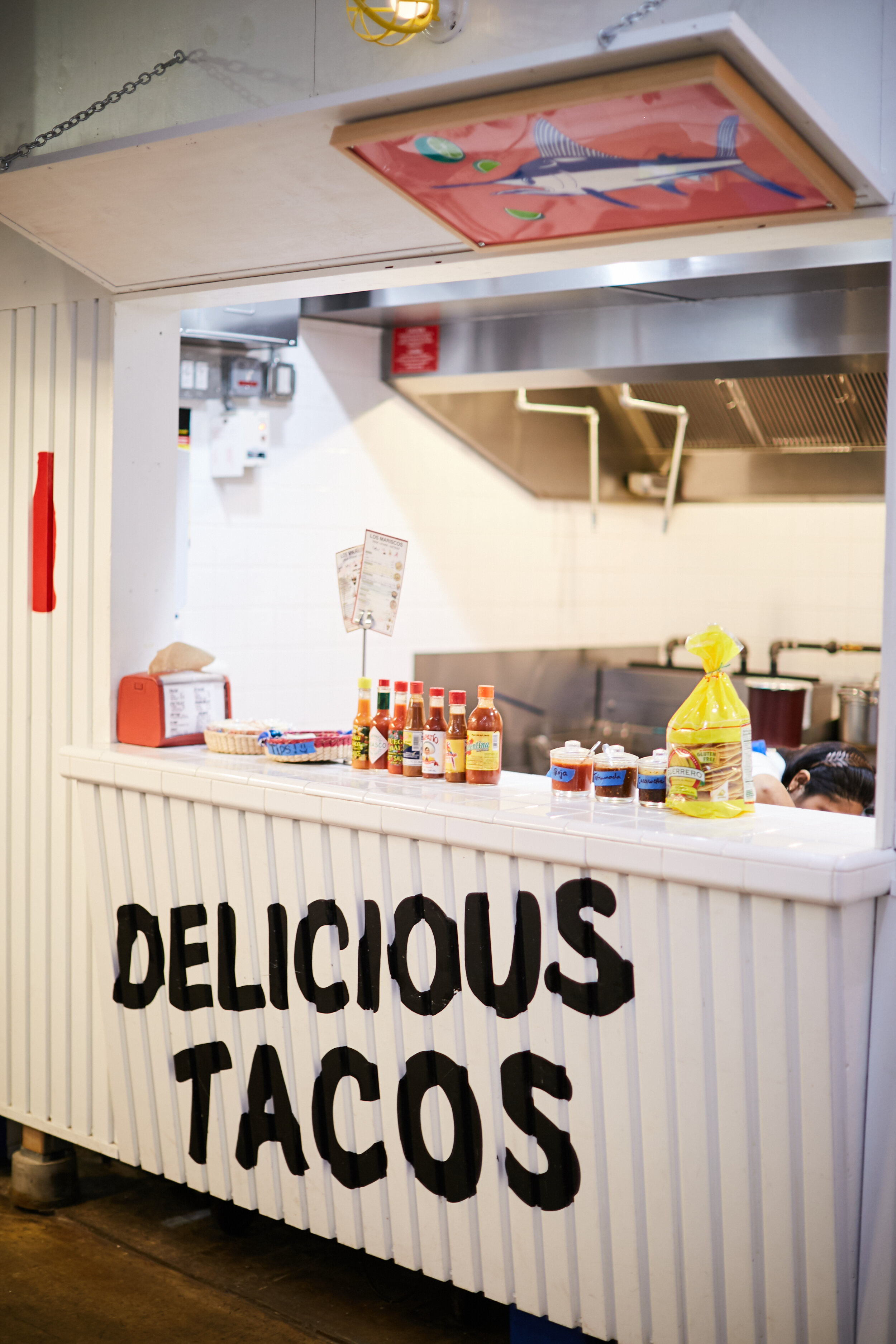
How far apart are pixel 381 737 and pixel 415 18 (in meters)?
1.49

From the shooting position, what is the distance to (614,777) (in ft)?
8.41

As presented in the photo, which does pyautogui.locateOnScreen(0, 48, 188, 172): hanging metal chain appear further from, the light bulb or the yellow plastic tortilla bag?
Result: the yellow plastic tortilla bag

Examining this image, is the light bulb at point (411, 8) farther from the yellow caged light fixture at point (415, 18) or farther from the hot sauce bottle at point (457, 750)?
the hot sauce bottle at point (457, 750)

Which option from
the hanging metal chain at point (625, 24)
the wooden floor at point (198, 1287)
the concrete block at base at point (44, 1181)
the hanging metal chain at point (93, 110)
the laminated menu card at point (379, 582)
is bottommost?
the wooden floor at point (198, 1287)

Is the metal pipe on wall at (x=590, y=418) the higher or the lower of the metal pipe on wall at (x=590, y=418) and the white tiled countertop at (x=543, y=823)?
the higher

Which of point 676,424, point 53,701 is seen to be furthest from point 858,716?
point 53,701

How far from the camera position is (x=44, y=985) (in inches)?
136

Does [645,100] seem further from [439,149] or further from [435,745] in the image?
[435,745]

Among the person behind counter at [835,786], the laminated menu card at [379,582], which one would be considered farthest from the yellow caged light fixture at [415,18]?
the person behind counter at [835,786]

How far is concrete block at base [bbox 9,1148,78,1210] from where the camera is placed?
3.43 m

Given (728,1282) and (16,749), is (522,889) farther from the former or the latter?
(16,749)

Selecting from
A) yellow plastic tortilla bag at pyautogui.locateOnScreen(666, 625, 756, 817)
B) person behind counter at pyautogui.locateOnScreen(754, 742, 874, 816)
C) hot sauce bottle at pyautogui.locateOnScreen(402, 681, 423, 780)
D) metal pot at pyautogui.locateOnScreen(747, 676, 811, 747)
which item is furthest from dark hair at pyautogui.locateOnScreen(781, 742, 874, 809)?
metal pot at pyautogui.locateOnScreen(747, 676, 811, 747)

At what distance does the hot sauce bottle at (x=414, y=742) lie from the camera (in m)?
2.84

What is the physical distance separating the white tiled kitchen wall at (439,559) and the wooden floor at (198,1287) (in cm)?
157
